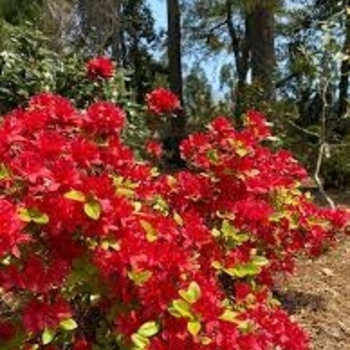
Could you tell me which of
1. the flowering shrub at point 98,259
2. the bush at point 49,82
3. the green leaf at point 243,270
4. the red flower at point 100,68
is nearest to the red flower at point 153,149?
the red flower at point 100,68

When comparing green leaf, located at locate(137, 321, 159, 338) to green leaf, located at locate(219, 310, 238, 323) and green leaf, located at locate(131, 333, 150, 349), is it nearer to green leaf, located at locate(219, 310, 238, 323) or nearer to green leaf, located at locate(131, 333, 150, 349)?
green leaf, located at locate(131, 333, 150, 349)

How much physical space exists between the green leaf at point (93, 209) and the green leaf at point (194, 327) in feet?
1.25

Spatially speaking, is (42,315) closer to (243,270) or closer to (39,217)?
(39,217)

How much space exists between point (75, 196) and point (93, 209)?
0.06 m

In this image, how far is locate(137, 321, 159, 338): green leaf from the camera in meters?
2.46

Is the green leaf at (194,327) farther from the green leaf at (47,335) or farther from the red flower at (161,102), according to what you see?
the red flower at (161,102)

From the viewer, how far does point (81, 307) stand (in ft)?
9.36

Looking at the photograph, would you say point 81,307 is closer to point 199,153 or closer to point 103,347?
point 103,347

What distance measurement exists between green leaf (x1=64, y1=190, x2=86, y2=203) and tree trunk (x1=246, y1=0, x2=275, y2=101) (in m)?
11.3

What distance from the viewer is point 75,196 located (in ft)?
7.80

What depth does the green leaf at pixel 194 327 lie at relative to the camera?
7.82ft

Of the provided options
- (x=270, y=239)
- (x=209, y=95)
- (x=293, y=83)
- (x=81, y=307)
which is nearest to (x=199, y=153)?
(x=270, y=239)

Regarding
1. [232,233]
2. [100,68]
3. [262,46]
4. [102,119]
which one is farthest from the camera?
[262,46]

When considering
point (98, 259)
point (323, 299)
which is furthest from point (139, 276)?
point (323, 299)
